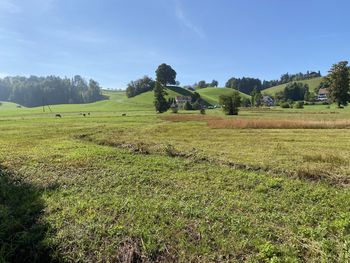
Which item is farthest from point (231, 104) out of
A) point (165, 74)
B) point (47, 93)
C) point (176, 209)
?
point (47, 93)

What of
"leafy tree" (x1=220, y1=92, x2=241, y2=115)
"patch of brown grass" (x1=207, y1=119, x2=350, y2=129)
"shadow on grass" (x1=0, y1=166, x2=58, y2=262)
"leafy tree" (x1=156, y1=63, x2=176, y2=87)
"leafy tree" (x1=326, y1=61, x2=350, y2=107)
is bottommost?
"shadow on grass" (x1=0, y1=166, x2=58, y2=262)

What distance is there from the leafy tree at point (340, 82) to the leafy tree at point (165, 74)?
310ft

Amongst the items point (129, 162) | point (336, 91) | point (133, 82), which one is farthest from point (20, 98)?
point (129, 162)

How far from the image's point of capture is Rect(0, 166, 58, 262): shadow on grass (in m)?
5.91

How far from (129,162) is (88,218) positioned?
5.41 m

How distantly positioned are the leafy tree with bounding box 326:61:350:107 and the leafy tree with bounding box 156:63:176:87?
310ft

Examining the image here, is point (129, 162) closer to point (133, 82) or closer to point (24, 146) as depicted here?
point (24, 146)

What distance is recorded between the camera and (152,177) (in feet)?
32.9

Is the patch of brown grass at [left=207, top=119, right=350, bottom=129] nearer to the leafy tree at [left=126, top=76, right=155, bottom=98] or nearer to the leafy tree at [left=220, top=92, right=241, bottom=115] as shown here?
the leafy tree at [left=220, top=92, right=241, bottom=115]

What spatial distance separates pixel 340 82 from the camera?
6500 centimetres

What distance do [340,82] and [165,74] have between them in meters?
99.3

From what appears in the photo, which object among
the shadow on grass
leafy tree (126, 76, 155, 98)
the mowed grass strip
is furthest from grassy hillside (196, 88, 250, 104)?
the shadow on grass

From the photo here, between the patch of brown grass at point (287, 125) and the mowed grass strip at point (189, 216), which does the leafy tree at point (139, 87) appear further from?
the mowed grass strip at point (189, 216)

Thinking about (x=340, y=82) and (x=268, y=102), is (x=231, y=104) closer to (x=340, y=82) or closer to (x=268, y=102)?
(x=340, y=82)
